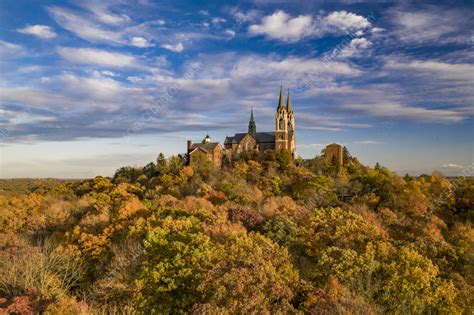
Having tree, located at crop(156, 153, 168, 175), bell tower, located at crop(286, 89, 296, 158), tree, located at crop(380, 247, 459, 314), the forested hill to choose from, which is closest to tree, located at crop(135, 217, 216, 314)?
the forested hill

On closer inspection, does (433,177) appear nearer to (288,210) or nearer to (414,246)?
(288,210)

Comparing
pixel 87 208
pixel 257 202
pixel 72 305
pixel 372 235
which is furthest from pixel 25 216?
pixel 372 235

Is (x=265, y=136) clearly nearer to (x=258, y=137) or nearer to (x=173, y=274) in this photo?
(x=258, y=137)

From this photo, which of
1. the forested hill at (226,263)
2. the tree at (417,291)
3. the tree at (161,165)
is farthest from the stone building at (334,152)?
the tree at (417,291)

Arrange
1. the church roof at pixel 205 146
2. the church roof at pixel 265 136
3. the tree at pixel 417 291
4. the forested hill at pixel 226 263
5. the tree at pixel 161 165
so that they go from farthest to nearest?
1. the church roof at pixel 265 136
2. the church roof at pixel 205 146
3. the tree at pixel 161 165
4. the tree at pixel 417 291
5. the forested hill at pixel 226 263

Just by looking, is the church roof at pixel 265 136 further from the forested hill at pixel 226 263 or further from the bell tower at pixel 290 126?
the forested hill at pixel 226 263

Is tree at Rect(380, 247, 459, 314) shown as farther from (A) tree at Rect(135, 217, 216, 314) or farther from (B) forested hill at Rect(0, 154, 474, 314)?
(A) tree at Rect(135, 217, 216, 314)

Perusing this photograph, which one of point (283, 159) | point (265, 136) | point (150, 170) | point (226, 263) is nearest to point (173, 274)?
point (226, 263)
